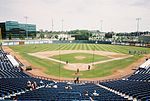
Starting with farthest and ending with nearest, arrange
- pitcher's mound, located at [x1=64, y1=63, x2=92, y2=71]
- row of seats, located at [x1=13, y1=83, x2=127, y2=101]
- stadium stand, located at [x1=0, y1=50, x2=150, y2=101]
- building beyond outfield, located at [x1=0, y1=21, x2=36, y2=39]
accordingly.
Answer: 1. building beyond outfield, located at [x1=0, y1=21, x2=36, y2=39]
2. pitcher's mound, located at [x1=64, y1=63, x2=92, y2=71]
3. stadium stand, located at [x1=0, y1=50, x2=150, y2=101]
4. row of seats, located at [x1=13, y1=83, x2=127, y2=101]

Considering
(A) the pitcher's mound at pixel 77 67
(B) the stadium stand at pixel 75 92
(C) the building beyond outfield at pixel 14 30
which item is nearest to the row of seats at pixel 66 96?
(B) the stadium stand at pixel 75 92

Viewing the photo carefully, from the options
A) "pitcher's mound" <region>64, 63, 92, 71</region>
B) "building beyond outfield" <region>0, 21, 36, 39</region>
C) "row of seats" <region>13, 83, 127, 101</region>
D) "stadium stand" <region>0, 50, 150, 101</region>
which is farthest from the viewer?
"building beyond outfield" <region>0, 21, 36, 39</region>

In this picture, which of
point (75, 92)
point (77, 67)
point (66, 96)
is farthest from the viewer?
point (77, 67)

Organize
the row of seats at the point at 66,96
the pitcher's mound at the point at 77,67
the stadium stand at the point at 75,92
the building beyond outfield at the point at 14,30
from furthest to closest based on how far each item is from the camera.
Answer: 1. the building beyond outfield at the point at 14,30
2. the pitcher's mound at the point at 77,67
3. the stadium stand at the point at 75,92
4. the row of seats at the point at 66,96

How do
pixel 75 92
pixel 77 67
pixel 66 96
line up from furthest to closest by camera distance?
pixel 77 67, pixel 75 92, pixel 66 96

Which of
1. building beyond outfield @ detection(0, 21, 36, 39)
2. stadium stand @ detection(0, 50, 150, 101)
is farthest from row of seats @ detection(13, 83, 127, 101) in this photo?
building beyond outfield @ detection(0, 21, 36, 39)

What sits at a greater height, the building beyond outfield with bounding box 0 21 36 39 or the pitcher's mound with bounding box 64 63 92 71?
the building beyond outfield with bounding box 0 21 36 39

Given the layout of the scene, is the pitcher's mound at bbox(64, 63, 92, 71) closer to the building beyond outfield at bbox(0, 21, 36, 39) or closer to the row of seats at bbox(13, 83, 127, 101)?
the row of seats at bbox(13, 83, 127, 101)

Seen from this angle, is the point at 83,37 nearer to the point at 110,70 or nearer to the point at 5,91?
the point at 110,70

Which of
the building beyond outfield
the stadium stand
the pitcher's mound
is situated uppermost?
the building beyond outfield

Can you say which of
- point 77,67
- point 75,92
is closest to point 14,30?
point 77,67

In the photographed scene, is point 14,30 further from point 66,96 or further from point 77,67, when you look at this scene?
point 66,96

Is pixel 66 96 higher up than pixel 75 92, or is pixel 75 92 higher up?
pixel 66 96

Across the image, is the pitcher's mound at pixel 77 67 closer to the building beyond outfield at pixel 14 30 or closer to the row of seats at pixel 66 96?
the row of seats at pixel 66 96
